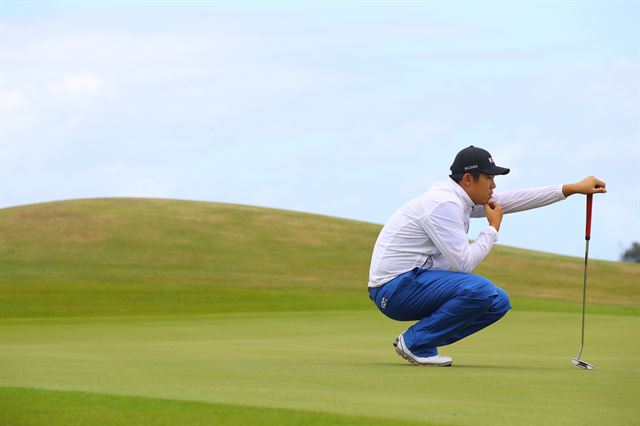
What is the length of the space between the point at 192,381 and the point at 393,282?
2308 millimetres

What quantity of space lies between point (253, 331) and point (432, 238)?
8.06 m

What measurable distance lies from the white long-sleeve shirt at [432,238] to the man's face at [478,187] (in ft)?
0.16

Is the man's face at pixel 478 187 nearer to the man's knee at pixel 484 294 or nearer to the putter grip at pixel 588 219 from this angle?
the man's knee at pixel 484 294

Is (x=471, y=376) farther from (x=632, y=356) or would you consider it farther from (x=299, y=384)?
(x=632, y=356)

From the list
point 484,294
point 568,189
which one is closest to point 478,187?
point 484,294

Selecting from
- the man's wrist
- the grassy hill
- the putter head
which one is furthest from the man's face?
the grassy hill

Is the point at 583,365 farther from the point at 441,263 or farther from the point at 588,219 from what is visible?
the point at 588,219

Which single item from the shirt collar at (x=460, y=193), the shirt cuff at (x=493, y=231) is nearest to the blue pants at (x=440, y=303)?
the shirt cuff at (x=493, y=231)

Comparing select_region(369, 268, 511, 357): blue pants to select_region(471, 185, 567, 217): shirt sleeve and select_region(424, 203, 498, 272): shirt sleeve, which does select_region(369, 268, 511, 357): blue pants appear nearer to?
select_region(424, 203, 498, 272): shirt sleeve

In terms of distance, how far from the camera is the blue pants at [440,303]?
763 centimetres

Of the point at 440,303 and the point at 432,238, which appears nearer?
the point at 432,238

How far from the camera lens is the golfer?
757cm

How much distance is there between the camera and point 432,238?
24.9ft

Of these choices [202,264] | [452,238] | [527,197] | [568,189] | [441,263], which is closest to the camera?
[452,238]
